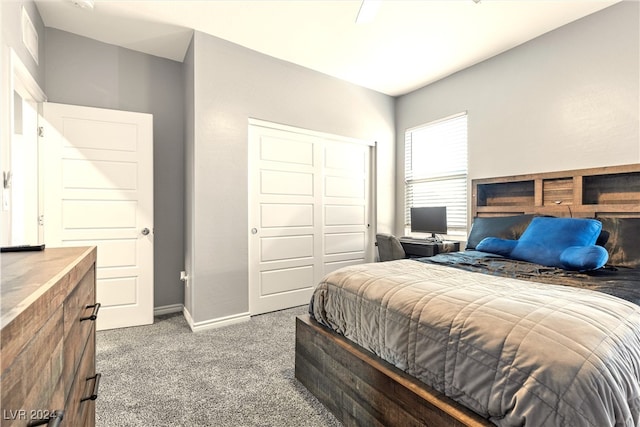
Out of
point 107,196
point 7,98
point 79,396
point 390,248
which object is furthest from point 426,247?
point 7,98

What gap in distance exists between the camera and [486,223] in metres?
2.96

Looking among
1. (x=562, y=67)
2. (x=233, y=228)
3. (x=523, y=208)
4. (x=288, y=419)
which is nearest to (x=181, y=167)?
(x=233, y=228)

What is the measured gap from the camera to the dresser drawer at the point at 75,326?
2.49ft

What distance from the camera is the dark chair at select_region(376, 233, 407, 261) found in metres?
3.35

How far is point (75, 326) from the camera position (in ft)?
2.87

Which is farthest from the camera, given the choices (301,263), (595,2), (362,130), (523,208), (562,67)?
(362,130)

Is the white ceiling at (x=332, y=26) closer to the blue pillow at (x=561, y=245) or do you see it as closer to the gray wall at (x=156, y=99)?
the gray wall at (x=156, y=99)

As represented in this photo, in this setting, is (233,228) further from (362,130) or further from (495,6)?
(495,6)

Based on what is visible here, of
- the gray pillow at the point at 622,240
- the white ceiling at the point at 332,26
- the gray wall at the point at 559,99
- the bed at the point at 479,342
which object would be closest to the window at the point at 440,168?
the gray wall at the point at 559,99

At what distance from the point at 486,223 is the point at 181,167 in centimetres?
323

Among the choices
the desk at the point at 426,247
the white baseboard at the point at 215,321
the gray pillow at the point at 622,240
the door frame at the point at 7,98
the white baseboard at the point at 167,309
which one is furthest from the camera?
the desk at the point at 426,247

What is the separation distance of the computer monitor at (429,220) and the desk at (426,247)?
161 mm

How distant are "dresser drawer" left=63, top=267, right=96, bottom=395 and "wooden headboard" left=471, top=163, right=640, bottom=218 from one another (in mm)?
3465

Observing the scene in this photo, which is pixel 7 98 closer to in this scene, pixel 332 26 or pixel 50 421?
pixel 50 421
